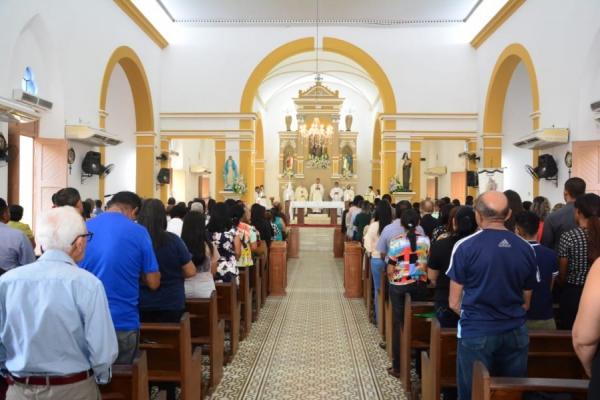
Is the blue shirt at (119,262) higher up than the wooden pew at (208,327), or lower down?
higher up

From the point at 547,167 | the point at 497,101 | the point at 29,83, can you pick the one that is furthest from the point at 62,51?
the point at 497,101

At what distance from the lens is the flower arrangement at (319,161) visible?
2683 cm

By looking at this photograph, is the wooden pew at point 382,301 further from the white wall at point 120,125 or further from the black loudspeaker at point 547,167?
the white wall at point 120,125

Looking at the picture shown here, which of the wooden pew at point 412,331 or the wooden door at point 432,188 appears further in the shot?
the wooden door at point 432,188

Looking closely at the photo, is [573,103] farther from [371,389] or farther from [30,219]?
[30,219]

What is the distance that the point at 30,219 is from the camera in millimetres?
10305

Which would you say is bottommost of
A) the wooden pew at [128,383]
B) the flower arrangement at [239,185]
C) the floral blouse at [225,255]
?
the wooden pew at [128,383]

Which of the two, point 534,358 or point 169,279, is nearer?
point 534,358

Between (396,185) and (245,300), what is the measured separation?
9.54 metres

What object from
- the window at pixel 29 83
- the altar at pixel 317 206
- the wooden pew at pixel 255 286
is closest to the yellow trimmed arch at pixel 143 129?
the window at pixel 29 83

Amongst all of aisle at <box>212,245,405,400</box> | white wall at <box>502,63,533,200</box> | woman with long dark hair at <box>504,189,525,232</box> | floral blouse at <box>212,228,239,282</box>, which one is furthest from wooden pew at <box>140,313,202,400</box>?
white wall at <box>502,63,533,200</box>

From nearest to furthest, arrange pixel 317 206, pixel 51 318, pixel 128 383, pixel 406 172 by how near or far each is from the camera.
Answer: pixel 51 318 → pixel 128 383 → pixel 406 172 → pixel 317 206

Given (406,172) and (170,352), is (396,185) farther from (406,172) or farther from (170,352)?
(170,352)

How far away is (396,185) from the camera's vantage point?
52.0ft
